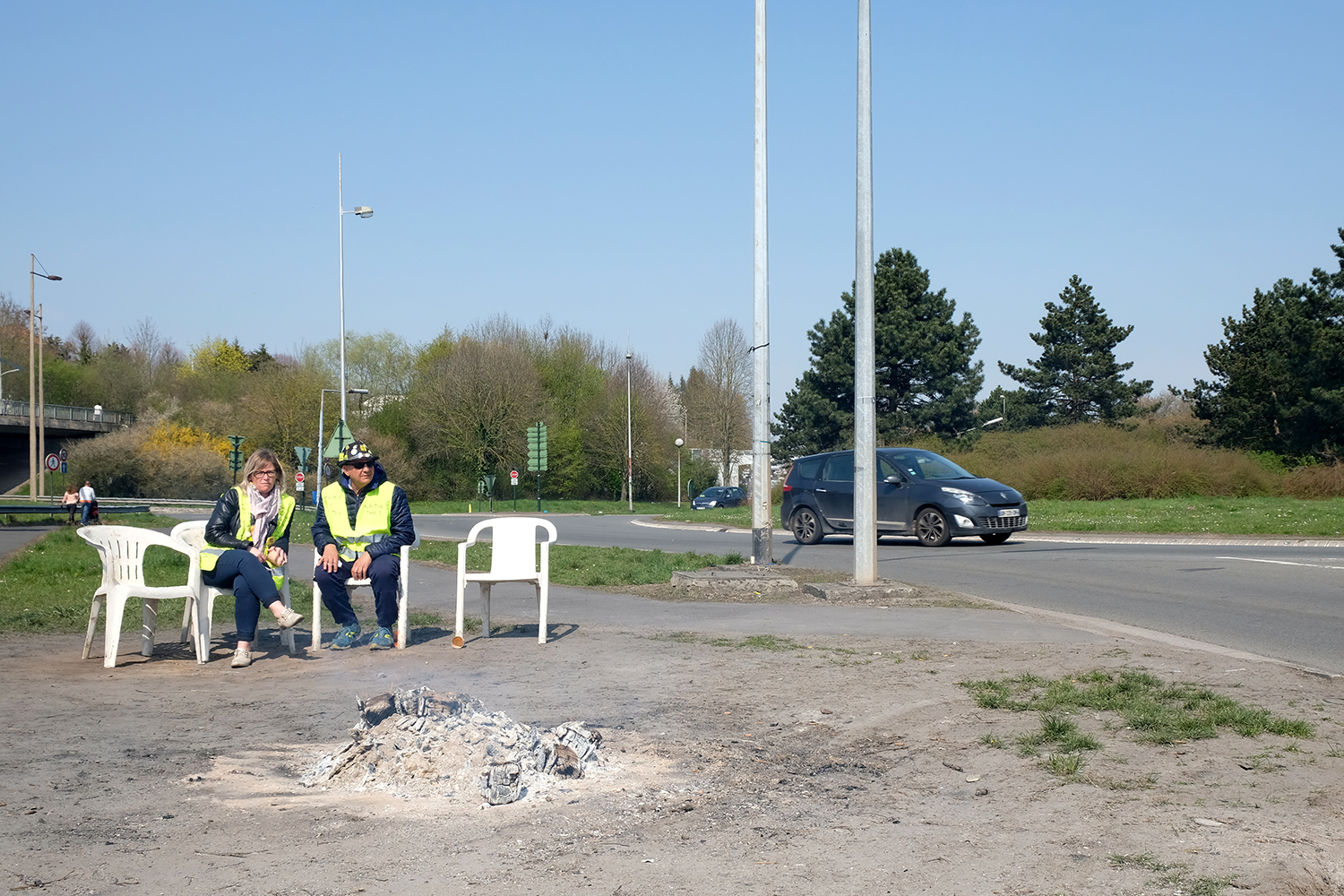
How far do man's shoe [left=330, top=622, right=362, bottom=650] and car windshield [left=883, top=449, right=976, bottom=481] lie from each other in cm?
1365

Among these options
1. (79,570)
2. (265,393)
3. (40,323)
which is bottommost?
(79,570)

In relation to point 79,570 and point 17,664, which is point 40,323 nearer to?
point 79,570

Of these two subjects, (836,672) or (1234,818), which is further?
(836,672)

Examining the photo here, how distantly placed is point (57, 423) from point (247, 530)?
76099 millimetres

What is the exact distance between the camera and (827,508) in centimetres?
2117

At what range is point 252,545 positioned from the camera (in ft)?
27.0

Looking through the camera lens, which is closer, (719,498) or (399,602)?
(399,602)

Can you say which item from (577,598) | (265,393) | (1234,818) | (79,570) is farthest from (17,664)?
(265,393)

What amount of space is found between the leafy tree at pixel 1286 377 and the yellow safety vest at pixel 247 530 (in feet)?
138

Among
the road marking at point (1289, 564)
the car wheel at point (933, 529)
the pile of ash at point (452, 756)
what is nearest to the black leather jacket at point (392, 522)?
the pile of ash at point (452, 756)

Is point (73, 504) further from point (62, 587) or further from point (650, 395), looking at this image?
point (650, 395)

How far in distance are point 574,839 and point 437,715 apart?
1271 millimetres

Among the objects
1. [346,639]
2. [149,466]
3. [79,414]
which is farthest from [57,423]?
[346,639]

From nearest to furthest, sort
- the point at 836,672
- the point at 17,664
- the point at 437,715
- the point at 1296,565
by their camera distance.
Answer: the point at 437,715 < the point at 836,672 < the point at 17,664 < the point at 1296,565
